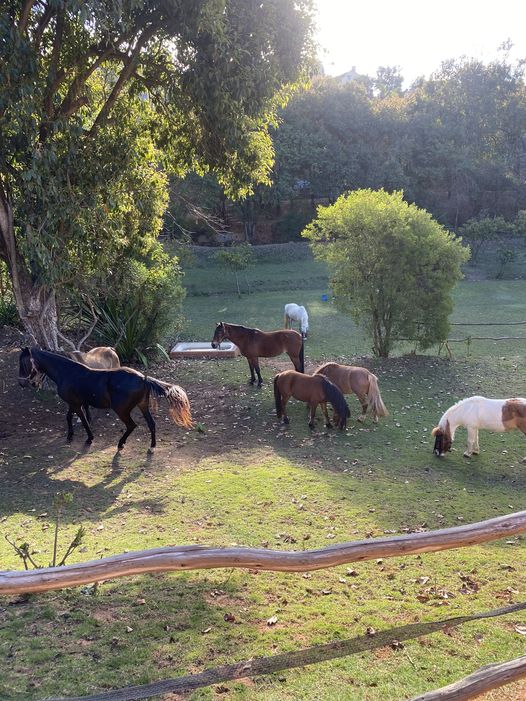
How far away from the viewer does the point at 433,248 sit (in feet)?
47.9

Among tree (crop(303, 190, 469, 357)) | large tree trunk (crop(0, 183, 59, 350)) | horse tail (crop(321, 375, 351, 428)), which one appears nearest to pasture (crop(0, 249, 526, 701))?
horse tail (crop(321, 375, 351, 428))

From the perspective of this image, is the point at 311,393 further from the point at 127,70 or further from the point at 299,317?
the point at 299,317

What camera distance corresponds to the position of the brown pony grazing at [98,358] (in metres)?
11.6

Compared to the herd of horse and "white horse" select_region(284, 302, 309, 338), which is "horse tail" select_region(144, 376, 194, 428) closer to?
the herd of horse

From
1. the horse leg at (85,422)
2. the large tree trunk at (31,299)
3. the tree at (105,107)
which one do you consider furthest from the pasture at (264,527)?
the tree at (105,107)

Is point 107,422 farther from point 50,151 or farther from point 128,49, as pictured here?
point 128,49

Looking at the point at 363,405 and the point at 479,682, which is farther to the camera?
the point at 363,405

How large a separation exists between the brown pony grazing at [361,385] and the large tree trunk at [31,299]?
574 cm

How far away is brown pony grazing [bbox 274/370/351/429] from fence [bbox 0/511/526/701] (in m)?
5.69

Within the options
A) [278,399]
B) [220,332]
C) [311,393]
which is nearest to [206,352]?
[220,332]

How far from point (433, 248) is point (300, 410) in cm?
574

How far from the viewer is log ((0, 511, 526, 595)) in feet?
12.8

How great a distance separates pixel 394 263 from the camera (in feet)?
47.9

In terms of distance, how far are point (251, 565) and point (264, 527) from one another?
2.83 m
